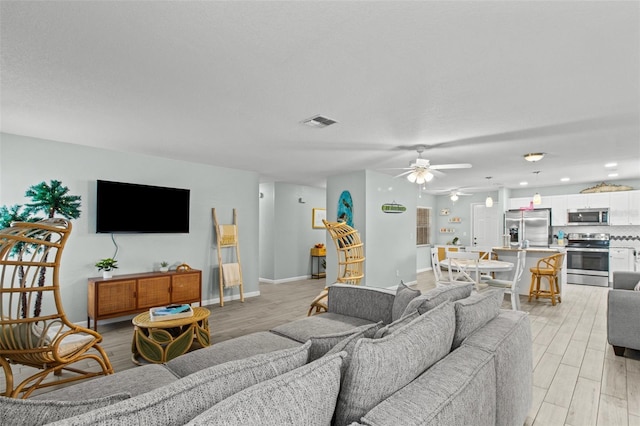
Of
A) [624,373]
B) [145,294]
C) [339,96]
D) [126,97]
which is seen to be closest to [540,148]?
[624,373]

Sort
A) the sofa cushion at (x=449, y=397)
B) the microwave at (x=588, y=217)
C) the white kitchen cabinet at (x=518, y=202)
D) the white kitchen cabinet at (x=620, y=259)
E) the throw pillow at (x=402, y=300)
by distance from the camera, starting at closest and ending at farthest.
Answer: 1. the sofa cushion at (x=449, y=397)
2. the throw pillow at (x=402, y=300)
3. the white kitchen cabinet at (x=620, y=259)
4. the microwave at (x=588, y=217)
5. the white kitchen cabinet at (x=518, y=202)

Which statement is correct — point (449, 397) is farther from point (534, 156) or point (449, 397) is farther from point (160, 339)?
point (534, 156)

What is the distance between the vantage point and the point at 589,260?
23.4ft

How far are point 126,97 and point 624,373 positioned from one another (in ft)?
16.3

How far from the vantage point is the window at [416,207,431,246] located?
9.79 metres

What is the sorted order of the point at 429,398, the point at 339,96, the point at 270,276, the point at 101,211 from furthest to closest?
the point at 270,276, the point at 101,211, the point at 339,96, the point at 429,398

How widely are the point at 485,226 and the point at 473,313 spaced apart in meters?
8.53

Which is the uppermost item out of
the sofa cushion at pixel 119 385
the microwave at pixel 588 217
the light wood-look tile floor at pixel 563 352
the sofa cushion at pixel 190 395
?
the microwave at pixel 588 217

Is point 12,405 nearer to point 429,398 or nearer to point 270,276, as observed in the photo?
point 429,398

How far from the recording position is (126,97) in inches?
108

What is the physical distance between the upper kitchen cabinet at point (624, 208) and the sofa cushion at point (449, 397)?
8007mm

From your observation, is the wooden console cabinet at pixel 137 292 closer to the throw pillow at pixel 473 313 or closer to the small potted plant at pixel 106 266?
the small potted plant at pixel 106 266

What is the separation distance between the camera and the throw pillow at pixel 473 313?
1.73 metres

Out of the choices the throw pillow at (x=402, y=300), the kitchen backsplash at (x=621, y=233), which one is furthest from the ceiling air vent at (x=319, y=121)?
the kitchen backsplash at (x=621, y=233)
